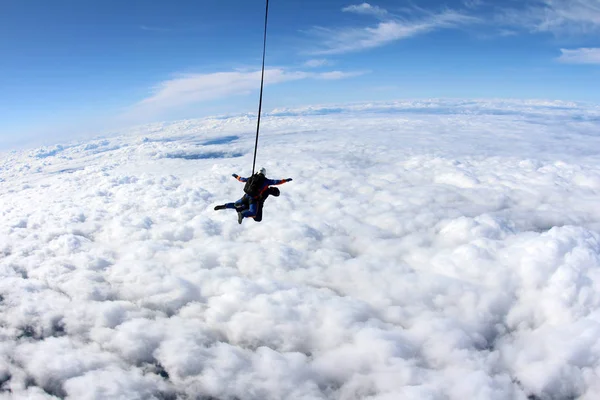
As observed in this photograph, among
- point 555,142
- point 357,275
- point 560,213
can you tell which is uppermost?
point 555,142

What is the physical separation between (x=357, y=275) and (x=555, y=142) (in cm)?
19370

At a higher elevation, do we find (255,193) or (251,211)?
(255,193)

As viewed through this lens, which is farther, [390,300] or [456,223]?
[456,223]

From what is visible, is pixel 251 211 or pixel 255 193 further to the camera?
pixel 251 211

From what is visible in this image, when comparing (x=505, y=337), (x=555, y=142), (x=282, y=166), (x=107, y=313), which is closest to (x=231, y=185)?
(x=282, y=166)

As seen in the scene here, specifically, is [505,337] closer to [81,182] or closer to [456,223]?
[456,223]

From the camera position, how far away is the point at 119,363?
67.8 metres

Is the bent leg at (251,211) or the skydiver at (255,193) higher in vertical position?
the skydiver at (255,193)

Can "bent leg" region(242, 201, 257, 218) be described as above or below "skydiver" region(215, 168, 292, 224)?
below

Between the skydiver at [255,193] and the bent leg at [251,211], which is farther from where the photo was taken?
the bent leg at [251,211]

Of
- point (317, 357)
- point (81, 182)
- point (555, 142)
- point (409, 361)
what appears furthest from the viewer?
point (555, 142)

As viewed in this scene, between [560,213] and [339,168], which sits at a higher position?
[339,168]

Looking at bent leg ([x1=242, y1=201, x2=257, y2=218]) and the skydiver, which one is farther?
bent leg ([x1=242, y1=201, x2=257, y2=218])

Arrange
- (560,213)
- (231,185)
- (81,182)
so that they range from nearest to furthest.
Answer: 1. (560,213)
2. (231,185)
3. (81,182)
